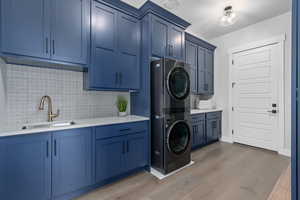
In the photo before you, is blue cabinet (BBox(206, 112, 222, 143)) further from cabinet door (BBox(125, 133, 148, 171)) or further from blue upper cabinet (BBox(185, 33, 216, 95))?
cabinet door (BBox(125, 133, 148, 171))

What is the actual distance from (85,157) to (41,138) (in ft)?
1.73

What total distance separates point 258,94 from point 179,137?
92.5 inches

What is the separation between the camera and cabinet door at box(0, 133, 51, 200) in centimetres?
133

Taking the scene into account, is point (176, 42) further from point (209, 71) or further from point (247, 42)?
point (247, 42)

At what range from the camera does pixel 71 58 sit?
1860mm

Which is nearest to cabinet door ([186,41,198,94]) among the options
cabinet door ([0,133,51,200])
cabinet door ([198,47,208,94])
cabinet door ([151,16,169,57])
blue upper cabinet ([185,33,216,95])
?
blue upper cabinet ([185,33,216,95])

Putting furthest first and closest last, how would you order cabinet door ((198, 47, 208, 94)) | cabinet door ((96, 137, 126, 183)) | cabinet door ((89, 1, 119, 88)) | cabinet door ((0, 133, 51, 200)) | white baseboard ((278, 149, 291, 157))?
cabinet door ((198, 47, 208, 94)) < white baseboard ((278, 149, 291, 157)) < cabinet door ((89, 1, 119, 88)) < cabinet door ((96, 137, 126, 183)) < cabinet door ((0, 133, 51, 200))

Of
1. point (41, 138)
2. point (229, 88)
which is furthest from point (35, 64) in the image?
point (229, 88)

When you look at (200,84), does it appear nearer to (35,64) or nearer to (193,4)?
(193,4)

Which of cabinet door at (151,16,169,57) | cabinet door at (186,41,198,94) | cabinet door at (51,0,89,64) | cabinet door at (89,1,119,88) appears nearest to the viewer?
Answer: cabinet door at (51,0,89,64)

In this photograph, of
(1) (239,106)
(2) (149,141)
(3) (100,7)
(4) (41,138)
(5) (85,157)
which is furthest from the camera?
(1) (239,106)

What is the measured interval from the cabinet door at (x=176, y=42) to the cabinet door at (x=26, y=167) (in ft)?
7.88

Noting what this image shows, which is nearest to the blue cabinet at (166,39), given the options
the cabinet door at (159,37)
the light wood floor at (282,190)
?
the cabinet door at (159,37)

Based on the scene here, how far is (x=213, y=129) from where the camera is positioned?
3.72 metres
